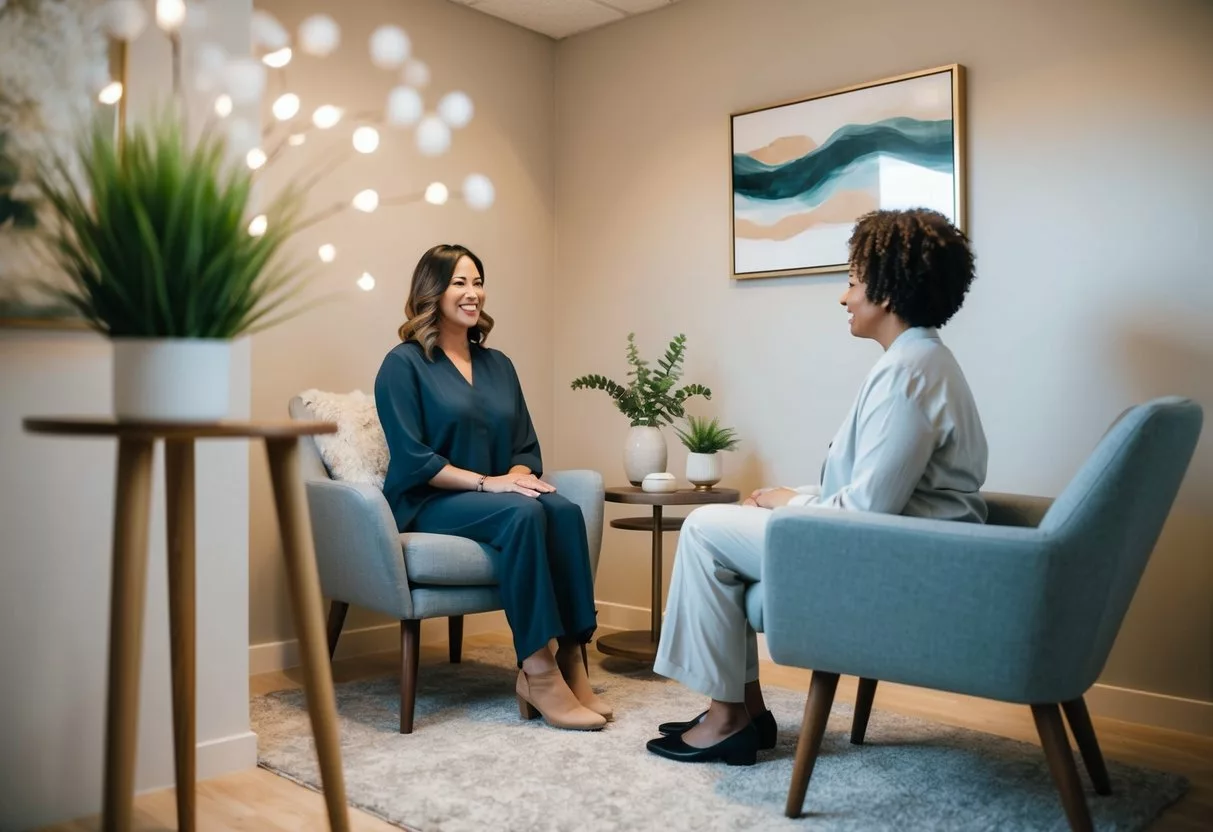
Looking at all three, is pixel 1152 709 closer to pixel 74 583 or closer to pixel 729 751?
pixel 729 751

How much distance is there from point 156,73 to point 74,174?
32cm

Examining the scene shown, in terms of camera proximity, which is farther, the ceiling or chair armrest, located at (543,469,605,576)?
the ceiling

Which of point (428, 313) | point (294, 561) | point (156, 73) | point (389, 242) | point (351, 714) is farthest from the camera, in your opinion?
point (389, 242)

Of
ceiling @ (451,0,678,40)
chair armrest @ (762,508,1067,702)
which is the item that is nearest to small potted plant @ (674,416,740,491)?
chair armrest @ (762,508,1067,702)

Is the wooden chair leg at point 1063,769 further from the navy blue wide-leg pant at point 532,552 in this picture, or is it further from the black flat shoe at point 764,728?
the navy blue wide-leg pant at point 532,552

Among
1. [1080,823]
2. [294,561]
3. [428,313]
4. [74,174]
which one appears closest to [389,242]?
[428,313]

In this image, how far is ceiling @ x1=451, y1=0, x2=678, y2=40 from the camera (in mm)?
3803

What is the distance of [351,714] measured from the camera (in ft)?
8.96

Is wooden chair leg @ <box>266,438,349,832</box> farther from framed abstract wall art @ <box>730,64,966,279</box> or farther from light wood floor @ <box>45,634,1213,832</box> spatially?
framed abstract wall art @ <box>730,64,966,279</box>

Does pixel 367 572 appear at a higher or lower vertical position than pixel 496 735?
higher

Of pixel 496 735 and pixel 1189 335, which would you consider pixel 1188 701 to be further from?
pixel 496 735

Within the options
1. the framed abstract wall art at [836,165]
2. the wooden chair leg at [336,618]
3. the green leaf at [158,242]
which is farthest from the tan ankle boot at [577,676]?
the green leaf at [158,242]

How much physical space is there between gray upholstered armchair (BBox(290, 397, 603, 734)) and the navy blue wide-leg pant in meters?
0.06

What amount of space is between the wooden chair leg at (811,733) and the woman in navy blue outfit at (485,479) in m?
0.71
